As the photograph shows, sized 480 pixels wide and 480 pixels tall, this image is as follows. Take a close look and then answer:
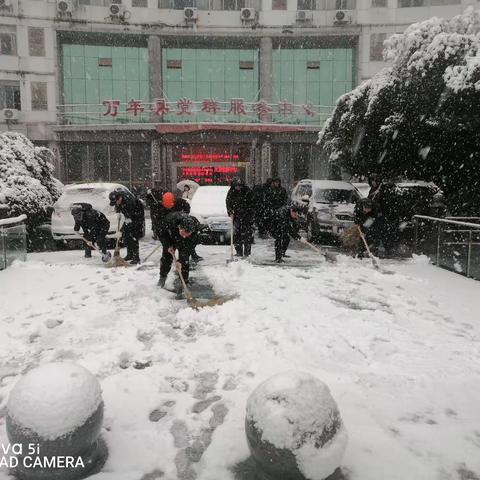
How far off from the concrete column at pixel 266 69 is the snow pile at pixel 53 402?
22.9 m

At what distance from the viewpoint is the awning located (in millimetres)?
21828

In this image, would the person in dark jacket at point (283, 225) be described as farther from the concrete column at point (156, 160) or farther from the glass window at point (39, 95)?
the glass window at point (39, 95)

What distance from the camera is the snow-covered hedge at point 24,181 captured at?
38.9ft

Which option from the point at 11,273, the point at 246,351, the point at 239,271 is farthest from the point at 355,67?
the point at 246,351

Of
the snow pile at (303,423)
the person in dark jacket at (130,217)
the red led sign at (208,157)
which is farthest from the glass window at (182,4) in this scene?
the snow pile at (303,423)

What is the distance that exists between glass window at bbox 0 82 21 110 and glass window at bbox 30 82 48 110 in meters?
0.73

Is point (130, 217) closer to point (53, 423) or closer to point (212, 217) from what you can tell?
point (212, 217)

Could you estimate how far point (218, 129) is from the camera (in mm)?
22219

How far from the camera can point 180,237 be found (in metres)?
6.74

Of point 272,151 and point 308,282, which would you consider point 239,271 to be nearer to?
point 308,282

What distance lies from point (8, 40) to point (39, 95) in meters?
2.83

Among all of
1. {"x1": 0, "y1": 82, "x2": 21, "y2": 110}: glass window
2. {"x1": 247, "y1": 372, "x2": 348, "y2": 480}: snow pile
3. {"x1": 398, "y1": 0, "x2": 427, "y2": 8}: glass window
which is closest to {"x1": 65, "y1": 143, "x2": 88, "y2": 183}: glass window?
{"x1": 0, "y1": 82, "x2": 21, "y2": 110}: glass window

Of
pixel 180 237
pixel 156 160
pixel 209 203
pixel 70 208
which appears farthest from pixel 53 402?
pixel 156 160

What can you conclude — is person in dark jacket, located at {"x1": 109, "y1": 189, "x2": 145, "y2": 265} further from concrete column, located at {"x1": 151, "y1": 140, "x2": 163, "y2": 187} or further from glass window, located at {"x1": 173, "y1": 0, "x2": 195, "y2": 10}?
glass window, located at {"x1": 173, "y1": 0, "x2": 195, "y2": 10}
